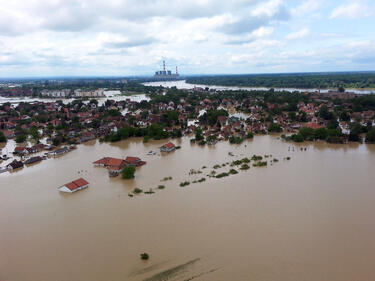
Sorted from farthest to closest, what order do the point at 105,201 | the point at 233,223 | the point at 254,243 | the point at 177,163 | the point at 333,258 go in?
the point at 177,163
the point at 105,201
the point at 233,223
the point at 254,243
the point at 333,258

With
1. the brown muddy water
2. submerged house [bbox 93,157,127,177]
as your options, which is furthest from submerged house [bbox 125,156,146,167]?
the brown muddy water

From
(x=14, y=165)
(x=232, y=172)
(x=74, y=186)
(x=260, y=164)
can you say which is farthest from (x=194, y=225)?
(x=14, y=165)

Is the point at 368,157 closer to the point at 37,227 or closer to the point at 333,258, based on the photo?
the point at 333,258

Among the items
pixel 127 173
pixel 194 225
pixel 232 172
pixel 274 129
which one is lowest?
pixel 194 225

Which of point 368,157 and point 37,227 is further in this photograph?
point 368,157

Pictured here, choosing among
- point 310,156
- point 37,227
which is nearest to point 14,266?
point 37,227

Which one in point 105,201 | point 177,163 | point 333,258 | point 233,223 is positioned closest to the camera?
point 333,258

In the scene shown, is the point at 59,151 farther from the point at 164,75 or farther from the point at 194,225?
the point at 164,75
